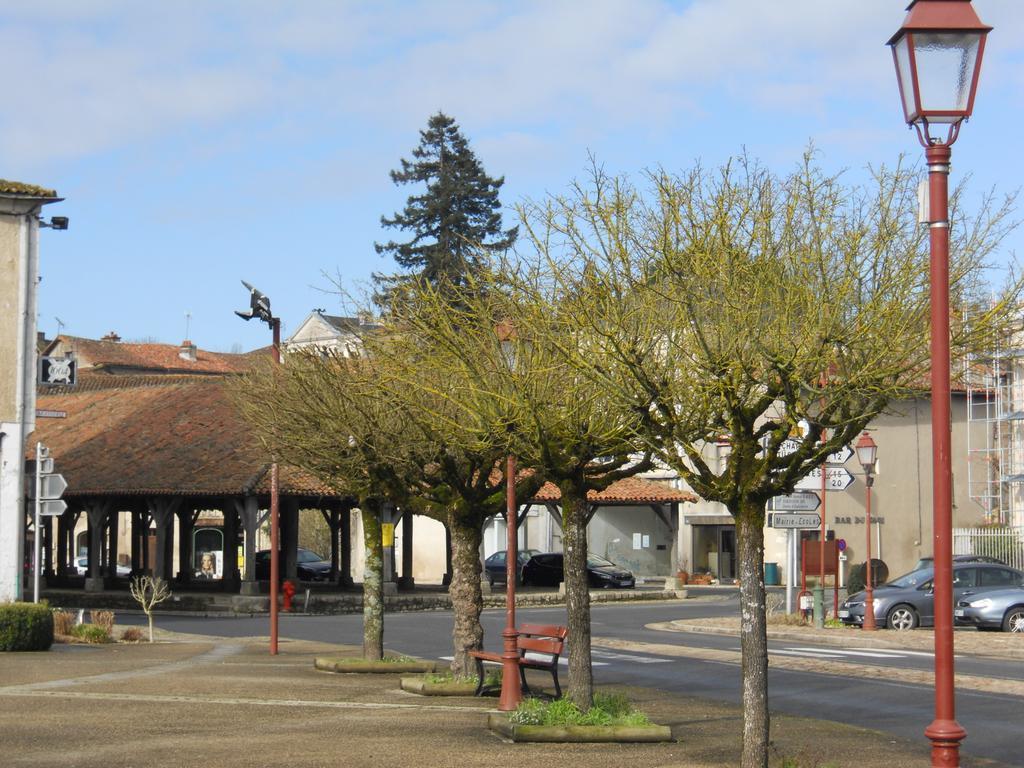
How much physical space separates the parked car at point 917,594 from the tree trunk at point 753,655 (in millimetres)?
20334

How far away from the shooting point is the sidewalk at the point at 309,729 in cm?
1145

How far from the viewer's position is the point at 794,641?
2700 centimetres

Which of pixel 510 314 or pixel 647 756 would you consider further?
pixel 510 314

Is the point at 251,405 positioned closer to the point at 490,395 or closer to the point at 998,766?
the point at 490,395

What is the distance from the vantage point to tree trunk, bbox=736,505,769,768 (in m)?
10.3

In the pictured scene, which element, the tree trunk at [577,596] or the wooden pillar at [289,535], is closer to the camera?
the tree trunk at [577,596]

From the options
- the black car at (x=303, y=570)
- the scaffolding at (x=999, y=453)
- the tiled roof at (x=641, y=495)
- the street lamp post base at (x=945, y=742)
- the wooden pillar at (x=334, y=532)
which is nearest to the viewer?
the street lamp post base at (x=945, y=742)

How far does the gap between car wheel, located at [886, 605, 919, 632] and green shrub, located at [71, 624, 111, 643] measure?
50.8ft

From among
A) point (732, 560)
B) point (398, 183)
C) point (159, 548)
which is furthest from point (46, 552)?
point (732, 560)

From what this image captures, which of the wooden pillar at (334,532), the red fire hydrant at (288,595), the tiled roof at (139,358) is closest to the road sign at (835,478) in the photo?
the red fire hydrant at (288,595)

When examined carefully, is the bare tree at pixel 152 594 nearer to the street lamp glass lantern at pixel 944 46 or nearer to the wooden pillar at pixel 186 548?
the wooden pillar at pixel 186 548

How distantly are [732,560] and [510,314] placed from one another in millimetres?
46487

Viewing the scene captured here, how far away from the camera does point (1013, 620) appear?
28875 mm

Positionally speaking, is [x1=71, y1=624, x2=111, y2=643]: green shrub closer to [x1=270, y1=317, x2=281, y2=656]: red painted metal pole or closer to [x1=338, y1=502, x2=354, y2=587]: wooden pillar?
[x1=270, y1=317, x2=281, y2=656]: red painted metal pole
